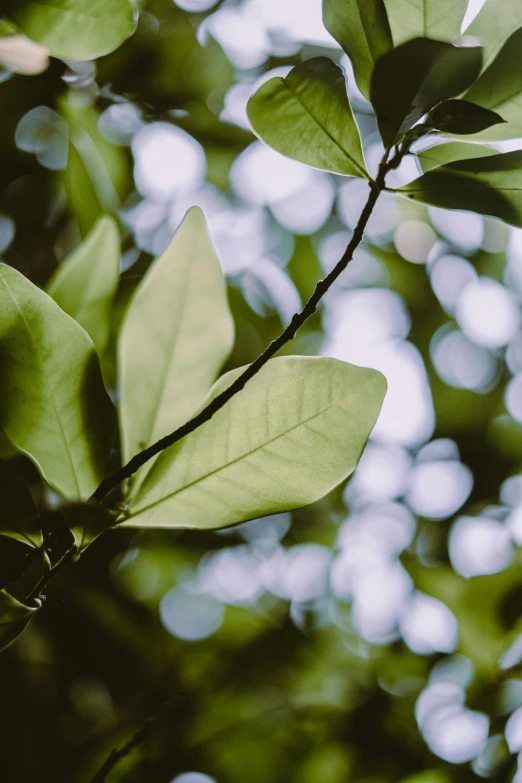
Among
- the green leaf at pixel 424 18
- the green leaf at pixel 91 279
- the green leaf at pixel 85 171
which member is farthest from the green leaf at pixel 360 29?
the green leaf at pixel 85 171

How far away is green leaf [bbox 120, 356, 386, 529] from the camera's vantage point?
524mm

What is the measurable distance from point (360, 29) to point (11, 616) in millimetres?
556

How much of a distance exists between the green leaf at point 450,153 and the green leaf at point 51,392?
14.6 inches

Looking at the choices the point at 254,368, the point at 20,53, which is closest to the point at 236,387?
the point at 254,368

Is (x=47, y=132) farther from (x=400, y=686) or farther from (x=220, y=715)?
(x=400, y=686)

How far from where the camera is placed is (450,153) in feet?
1.91

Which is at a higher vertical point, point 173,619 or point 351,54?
point 351,54

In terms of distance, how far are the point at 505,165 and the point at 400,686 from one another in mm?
1349

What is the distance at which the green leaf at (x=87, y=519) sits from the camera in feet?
1.54

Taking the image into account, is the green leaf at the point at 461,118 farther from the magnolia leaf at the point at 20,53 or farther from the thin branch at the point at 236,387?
the magnolia leaf at the point at 20,53

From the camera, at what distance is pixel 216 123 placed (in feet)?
4.63

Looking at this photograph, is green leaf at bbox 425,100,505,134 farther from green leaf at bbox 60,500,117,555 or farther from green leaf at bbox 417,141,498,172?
green leaf at bbox 60,500,117,555

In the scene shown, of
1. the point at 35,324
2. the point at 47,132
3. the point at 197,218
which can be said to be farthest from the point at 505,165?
the point at 47,132

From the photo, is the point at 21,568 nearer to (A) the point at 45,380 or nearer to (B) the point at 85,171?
(A) the point at 45,380
